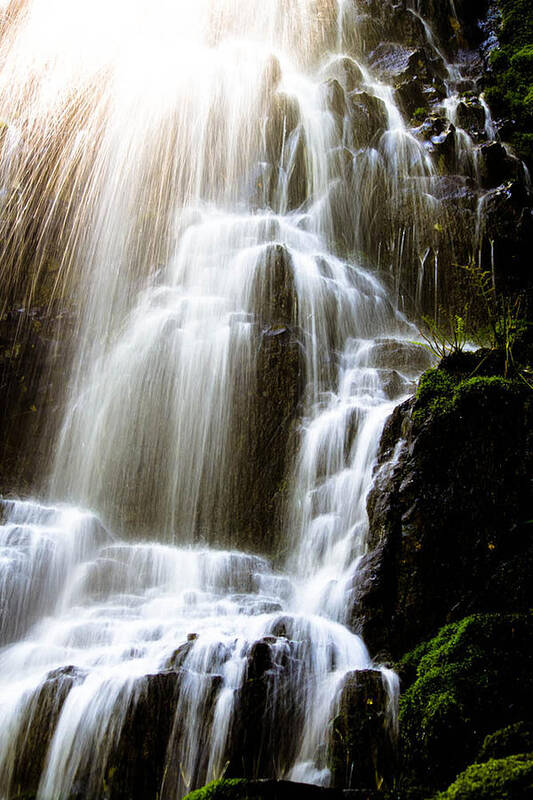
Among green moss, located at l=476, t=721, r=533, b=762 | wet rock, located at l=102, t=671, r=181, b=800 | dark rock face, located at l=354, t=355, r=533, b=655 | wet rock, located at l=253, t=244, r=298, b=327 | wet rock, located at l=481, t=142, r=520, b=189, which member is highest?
wet rock, located at l=481, t=142, r=520, b=189

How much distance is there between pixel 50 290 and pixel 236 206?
4273 millimetres

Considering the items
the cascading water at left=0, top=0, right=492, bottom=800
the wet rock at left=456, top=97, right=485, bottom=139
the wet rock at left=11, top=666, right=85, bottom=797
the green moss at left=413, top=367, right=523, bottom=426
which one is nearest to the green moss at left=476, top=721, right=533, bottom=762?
the cascading water at left=0, top=0, right=492, bottom=800

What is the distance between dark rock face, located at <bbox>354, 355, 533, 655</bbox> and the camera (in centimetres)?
482

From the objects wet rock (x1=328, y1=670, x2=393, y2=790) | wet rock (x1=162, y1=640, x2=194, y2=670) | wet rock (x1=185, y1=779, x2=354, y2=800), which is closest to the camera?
wet rock (x1=185, y1=779, x2=354, y2=800)

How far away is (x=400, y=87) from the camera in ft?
48.6

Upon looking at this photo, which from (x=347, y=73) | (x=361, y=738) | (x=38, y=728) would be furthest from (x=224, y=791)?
(x=347, y=73)

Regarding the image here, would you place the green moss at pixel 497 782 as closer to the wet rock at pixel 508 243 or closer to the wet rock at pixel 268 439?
the wet rock at pixel 268 439

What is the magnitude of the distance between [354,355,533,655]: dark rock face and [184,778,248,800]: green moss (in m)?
2.55

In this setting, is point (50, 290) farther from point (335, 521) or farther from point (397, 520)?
point (397, 520)

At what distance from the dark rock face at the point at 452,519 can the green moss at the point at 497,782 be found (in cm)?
210

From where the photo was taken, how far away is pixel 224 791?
2.73 m

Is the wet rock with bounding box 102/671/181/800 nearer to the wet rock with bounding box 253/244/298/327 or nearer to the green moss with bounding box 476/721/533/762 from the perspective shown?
the green moss with bounding box 476/721/533/762

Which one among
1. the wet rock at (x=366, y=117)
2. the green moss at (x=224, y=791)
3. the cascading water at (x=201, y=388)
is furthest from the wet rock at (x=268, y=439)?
the wet rock at (x=366, y=117)

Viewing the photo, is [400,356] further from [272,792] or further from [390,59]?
[390,59]
